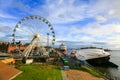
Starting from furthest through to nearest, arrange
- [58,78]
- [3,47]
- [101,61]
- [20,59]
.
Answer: [3,47], [101,61], [20,59], [58,78]

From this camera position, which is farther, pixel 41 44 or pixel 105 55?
pixel 105 55

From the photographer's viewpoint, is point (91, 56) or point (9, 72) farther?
point (91, 56)

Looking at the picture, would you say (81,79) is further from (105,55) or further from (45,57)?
(105,55)

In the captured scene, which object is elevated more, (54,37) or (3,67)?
(54,37)

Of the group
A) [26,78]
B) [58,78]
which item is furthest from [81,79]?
[26,78]

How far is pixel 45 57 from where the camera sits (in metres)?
67.9

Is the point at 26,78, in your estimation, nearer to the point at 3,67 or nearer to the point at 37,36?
the point at 3,67

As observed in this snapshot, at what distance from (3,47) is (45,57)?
4618 cm

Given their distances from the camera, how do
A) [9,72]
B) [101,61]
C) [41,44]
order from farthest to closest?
[101,61] → [41,44] → [9,72]

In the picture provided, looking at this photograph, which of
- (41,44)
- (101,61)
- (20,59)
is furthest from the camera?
(101,61)

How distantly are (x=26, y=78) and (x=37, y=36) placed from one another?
3160 centimetres

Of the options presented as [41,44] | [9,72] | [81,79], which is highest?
[41,44]

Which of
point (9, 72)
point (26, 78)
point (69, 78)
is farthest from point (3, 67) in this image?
point (69, 78)

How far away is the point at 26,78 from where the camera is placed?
110 feet
